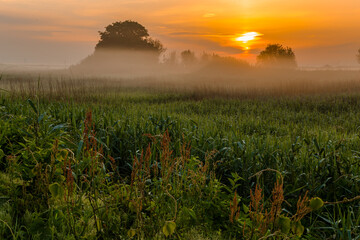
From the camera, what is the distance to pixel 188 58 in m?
58.2

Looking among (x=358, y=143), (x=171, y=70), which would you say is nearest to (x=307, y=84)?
(x=358, y=143)

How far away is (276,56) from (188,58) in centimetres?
1660

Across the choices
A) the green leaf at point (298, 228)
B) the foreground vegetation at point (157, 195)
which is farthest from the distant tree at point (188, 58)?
the green leaf at point (298, 228)

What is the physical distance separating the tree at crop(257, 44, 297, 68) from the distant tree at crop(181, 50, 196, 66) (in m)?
12.7

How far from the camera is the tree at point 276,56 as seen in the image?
172ft

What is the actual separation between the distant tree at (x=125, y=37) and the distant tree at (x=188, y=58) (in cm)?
995

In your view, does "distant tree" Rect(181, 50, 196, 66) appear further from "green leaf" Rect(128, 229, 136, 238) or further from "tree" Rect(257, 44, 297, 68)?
"green leaf" Rect(128, 229, 136, 238)

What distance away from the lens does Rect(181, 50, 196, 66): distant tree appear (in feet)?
188

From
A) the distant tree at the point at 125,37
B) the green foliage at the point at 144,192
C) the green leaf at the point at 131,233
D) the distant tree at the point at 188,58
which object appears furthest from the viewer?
the distant tree at the point at 188,58

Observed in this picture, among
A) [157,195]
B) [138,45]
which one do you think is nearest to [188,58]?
[138,45]

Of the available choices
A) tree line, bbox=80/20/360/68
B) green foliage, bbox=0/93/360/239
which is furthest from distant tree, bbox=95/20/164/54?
green foliage, bbox=0/93/360/239

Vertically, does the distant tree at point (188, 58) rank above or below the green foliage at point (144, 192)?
above

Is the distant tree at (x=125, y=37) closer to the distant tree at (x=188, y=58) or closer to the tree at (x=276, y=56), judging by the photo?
the distant tree at (x=188, y=58)

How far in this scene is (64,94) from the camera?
39.4ft
